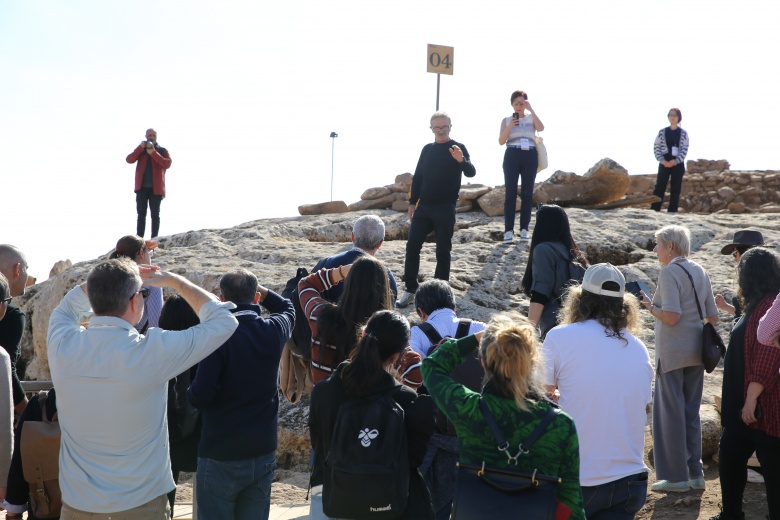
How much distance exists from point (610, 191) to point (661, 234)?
25.1ft

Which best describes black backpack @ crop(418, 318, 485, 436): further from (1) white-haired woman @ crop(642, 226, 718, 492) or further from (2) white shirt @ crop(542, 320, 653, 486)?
(1) white-haired woman @ crop(642, 226, 718, 492)

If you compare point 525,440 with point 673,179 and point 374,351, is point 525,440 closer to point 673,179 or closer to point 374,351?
point 374,351

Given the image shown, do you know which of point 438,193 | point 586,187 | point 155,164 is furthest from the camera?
point 586,187

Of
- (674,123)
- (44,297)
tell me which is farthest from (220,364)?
(674,123)

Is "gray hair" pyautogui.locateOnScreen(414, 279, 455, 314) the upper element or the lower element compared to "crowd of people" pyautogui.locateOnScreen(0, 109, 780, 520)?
upper

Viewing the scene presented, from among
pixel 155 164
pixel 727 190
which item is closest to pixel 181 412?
pixel 155 164

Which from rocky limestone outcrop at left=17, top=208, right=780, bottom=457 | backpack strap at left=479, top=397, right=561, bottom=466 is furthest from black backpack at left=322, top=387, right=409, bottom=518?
rocky limestone outcrop at left=17, top=208, right=780, bottom=457

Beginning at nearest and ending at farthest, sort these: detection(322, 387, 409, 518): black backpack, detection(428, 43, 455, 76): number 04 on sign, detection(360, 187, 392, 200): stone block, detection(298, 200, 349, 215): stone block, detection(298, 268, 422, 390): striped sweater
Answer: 1. detection(322, 387, 409, 518): black backpack
2. detection(298, 268, 422, 390): striped sweater
3. detection(428, 43, 455, 76): number 04 on sign
4. detection(298, 200, 349, 215): stone block
5. detection(360, 187, 392, 200): stone block

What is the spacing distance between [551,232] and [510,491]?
259 cm

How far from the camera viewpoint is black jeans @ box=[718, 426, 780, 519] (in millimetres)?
4031

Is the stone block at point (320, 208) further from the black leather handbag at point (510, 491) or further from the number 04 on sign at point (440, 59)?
the black leather handbag at point (510, 491)

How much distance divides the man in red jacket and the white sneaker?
4.60 metres

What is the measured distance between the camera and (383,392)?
2920 millimetres

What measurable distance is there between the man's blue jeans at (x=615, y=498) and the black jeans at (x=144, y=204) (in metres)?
8.41
